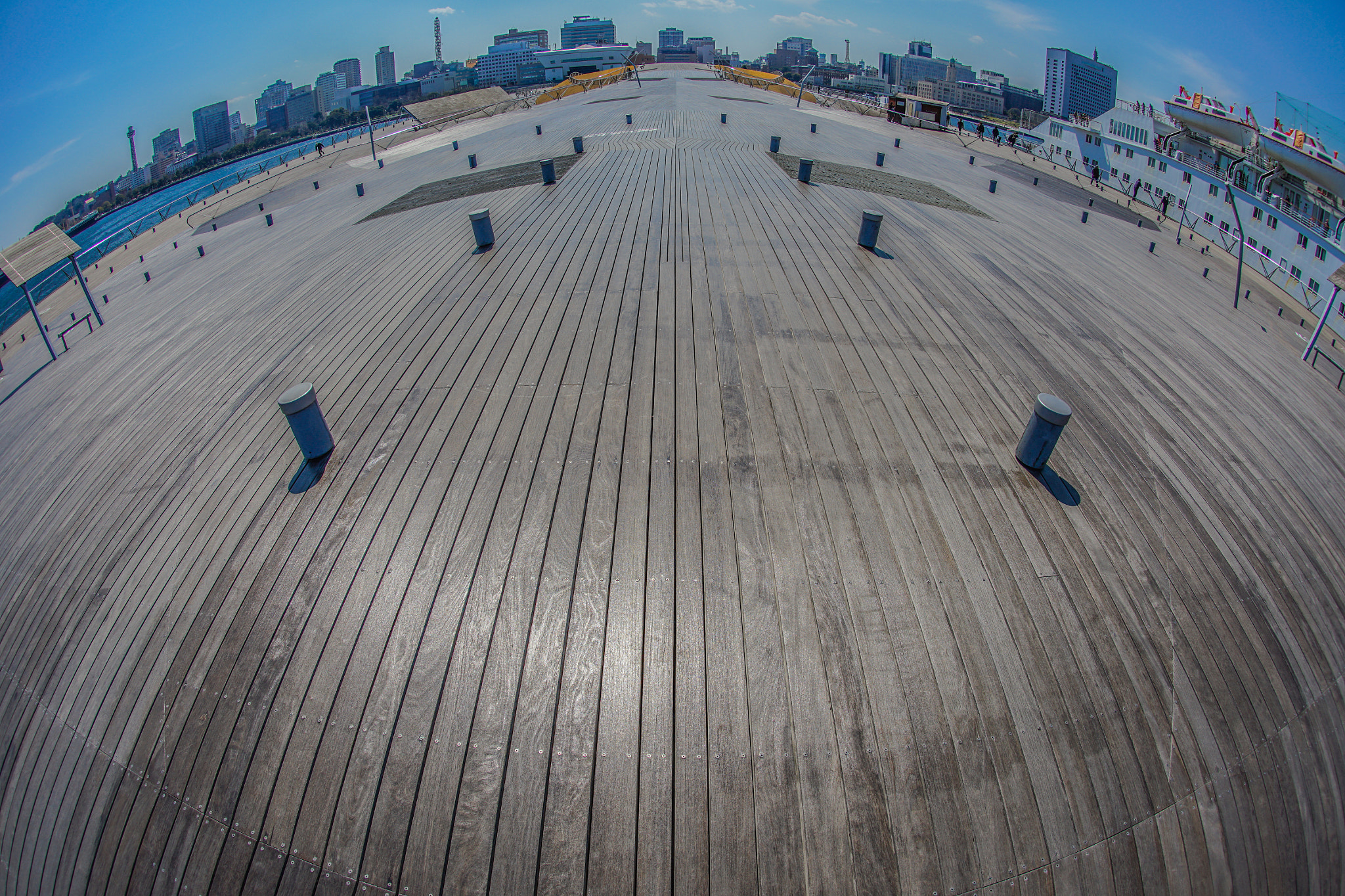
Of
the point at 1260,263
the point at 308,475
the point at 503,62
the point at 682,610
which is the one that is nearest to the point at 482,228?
the point at 308,475

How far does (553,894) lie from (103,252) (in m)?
38.8

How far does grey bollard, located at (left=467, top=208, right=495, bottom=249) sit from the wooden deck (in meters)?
1.25

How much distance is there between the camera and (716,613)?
13.1ft

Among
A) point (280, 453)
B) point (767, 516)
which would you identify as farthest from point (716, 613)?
point (280, 453)

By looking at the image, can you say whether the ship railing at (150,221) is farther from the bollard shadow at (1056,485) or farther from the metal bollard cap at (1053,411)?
the bollard shadow at (1056,485)

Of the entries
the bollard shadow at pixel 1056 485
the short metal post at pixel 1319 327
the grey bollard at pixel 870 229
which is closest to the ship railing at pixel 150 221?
the grey bollard at pixel 870 229

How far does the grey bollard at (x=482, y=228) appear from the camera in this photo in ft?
29.0

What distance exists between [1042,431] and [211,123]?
832 feet

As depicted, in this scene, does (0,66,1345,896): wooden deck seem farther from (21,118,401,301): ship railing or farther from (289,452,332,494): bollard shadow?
(21,118,401,301): ship railing

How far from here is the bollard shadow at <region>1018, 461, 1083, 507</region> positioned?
5.16m

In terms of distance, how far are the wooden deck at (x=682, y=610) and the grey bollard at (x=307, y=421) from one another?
300 millimetres

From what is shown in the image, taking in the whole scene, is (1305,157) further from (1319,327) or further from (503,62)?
(503,62)

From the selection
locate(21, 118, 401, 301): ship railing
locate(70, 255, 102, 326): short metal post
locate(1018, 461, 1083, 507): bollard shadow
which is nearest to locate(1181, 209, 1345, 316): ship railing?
locate(1018, 461, 1083, 507): bollard shadow

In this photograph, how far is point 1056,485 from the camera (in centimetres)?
528
